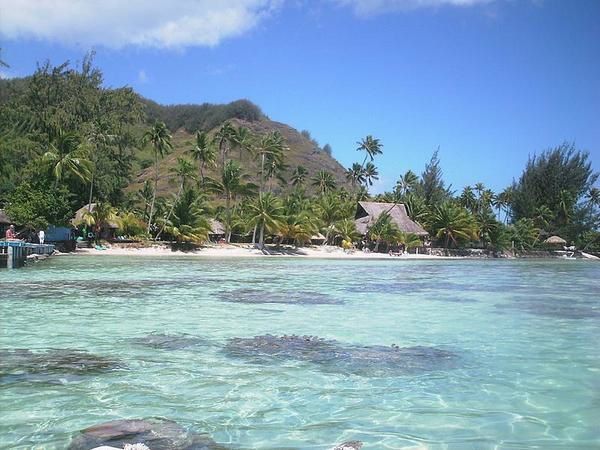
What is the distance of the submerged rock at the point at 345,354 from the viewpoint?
26.1 ft

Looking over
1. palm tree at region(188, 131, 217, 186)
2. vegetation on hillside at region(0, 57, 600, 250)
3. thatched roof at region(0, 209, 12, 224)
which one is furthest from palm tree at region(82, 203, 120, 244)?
palm tree at region(188, 131, 217, 186)

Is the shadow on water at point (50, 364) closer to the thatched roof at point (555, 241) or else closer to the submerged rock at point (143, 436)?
the submerged rock at point (143, 436)

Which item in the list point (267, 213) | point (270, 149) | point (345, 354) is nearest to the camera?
point (345, 354)

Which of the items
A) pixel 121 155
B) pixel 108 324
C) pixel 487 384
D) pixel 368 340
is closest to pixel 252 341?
pixel 368 340

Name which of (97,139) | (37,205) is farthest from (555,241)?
(37,205)

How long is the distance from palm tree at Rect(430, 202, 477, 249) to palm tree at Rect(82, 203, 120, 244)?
31309mm

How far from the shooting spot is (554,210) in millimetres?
77438

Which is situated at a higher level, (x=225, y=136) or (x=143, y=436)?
(x=225, y=136)

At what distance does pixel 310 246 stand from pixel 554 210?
43.1 metres

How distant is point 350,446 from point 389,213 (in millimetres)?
51204

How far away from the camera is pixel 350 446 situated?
191 inches

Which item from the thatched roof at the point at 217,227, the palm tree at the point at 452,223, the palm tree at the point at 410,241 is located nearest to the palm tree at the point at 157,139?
the thatched roof at the point at 217,227

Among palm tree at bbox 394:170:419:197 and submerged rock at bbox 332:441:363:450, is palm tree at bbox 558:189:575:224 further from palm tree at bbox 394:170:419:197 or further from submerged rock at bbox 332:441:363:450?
submerged rock at bbox 332:441:363:450

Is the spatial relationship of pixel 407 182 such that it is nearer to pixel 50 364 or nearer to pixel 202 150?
pixel 202 150
